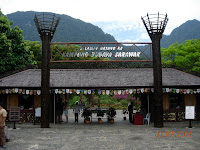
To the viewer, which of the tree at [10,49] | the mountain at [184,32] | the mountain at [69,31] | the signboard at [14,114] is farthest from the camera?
the mountain at [184,32]

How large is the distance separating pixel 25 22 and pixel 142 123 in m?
115

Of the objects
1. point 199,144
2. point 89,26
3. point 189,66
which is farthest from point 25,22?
point 199,144

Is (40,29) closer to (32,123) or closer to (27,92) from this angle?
(27,92)

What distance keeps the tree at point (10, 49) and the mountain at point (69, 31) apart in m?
72.8

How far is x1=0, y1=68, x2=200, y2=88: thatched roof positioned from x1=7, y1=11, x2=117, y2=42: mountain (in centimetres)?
7975

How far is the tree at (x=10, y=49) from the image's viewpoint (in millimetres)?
24000

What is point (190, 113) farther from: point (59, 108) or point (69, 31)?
point (69, 31)

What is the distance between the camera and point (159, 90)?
1602 centimetres

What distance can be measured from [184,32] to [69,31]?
57013mm

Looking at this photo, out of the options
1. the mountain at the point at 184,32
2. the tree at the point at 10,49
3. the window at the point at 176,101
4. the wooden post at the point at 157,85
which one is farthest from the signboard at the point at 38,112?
the mountain at the point at 184,32

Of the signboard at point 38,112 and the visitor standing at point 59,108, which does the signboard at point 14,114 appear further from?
the visitor standing at point 59,108

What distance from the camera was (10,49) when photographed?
2419 cm

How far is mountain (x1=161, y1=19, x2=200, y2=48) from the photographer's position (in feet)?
354

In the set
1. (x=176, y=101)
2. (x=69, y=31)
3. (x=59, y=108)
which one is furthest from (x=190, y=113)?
(x=69, y=31)
